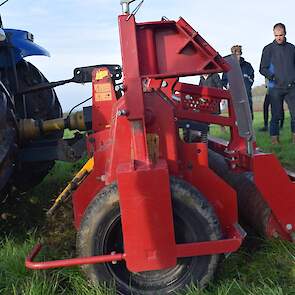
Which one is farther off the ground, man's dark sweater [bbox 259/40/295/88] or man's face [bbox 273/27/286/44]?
man's face [bbox 273/27/286/44]

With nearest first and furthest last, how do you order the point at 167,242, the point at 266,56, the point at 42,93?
the point at 167,242
the point at 42,93
the point at 266,56

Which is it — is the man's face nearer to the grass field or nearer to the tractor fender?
the tractor fender

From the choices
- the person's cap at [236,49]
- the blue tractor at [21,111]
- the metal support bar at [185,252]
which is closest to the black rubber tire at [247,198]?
the metal support bar at [185,252]

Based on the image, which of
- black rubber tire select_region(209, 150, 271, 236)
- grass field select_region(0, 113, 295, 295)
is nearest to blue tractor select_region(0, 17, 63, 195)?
grass field select_region(0, 113, 295, 295)

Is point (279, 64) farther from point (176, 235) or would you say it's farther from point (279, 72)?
point (176, 235)

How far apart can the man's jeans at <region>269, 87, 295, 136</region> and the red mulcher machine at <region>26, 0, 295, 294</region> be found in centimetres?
410

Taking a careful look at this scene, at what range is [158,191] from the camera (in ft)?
8.02

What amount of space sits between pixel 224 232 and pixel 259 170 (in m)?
0.41

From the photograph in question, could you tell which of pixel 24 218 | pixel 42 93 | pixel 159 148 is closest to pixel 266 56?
pixel 42 93

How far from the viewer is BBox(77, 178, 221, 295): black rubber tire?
253cm

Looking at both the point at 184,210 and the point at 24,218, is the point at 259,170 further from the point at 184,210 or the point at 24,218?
the point at 24,218

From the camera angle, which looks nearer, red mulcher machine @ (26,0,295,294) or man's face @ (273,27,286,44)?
red mulcher machine @ (26,0,295,294)

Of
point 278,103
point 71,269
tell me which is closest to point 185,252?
point 71,269

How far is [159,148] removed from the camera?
2.64m
